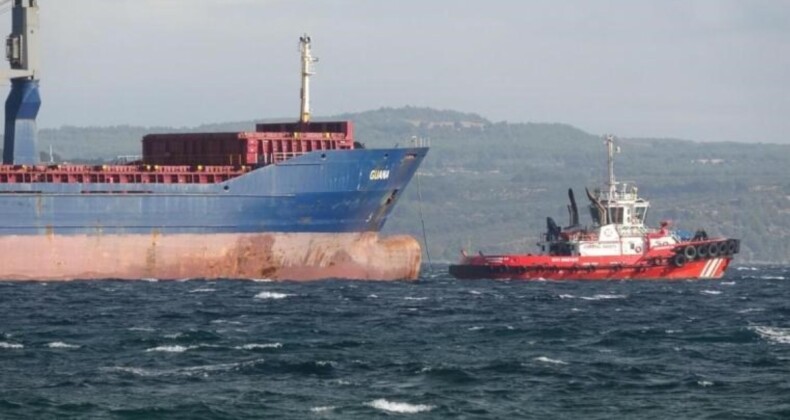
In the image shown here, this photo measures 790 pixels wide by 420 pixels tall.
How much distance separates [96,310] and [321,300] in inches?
411

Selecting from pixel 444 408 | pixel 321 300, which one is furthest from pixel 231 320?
pixel 444 408

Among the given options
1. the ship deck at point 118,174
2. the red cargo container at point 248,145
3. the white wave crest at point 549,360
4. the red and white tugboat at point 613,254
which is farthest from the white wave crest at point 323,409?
the red and white tugboat at point 613,254

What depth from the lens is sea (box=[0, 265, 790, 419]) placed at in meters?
40.6

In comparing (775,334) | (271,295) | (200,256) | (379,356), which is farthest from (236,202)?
(379,356)

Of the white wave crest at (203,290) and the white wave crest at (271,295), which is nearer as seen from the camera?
the white wave crest at (271,295)

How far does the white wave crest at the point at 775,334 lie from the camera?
180 ft

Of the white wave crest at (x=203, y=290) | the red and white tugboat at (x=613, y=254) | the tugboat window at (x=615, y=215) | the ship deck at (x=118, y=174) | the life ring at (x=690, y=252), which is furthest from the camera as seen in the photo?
the tugboat window at (x=615, y=215)

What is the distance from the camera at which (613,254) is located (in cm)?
9812

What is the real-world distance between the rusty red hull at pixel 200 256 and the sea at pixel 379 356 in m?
4.74

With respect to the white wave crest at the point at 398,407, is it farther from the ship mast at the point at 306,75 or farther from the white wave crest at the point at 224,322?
the ship mast at the point at 306,75

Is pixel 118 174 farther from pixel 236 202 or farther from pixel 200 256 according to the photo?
pixel 236 202

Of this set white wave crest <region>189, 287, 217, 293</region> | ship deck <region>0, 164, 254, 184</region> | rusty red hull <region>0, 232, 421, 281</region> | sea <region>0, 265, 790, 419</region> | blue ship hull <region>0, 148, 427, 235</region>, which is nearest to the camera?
sea <region>0, 265, 790, 419</region>

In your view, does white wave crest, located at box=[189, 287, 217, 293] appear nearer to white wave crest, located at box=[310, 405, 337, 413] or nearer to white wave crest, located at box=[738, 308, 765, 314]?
white wave crest, located at box=[738, 308, 765, 314]

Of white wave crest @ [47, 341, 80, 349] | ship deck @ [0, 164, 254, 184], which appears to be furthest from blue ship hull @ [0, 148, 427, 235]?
white wave crest @ [47, 341, 80, 349]
